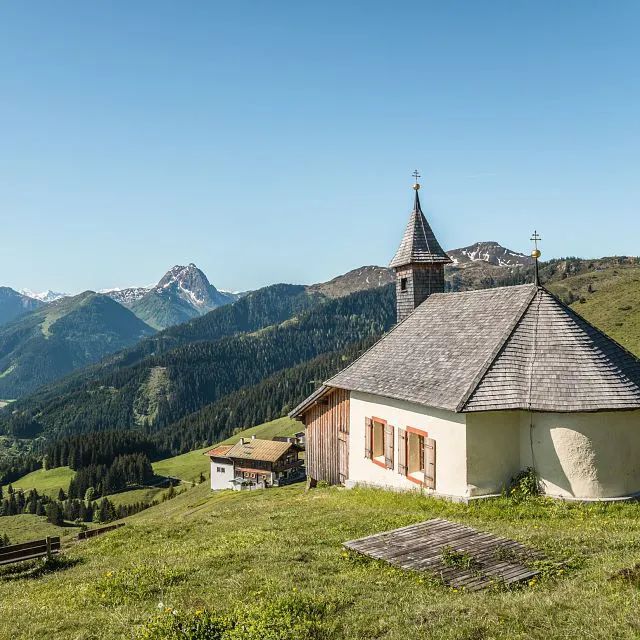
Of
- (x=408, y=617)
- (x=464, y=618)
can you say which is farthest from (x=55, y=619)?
(x=464, y=618)

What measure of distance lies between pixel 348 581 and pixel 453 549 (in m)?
3.05

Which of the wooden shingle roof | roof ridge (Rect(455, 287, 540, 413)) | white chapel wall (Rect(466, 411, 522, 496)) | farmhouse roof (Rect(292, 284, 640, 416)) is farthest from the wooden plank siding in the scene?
white chapel wall (Rect(466, 411, 522, 496))

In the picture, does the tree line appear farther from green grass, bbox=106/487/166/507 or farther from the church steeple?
the church steeple

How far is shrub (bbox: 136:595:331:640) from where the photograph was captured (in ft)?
32.9

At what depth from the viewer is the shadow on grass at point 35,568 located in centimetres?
2002

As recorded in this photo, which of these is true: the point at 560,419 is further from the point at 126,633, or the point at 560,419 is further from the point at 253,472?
the point at 253,472

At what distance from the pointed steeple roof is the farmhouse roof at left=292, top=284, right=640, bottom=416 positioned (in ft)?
24.0

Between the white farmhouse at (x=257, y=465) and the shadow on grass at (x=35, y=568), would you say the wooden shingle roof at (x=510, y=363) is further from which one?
the white farmhouse at (x=257, y=465)

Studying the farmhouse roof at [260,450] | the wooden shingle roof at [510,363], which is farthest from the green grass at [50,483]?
the wooden shingle roof at [510,363]

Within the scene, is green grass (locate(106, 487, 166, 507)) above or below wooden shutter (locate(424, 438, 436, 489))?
below

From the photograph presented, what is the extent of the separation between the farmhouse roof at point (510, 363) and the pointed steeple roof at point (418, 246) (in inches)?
288

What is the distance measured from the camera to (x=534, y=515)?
68.8 ft

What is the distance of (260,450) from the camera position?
11425 cm

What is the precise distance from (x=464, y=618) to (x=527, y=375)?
15.0 m
